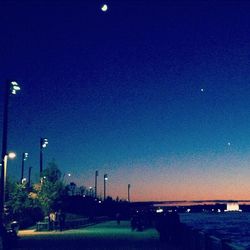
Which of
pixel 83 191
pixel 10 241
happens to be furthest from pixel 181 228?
pixel 83 191

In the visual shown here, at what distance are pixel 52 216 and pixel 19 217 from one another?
279cm

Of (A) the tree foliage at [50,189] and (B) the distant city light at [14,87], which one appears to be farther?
(A) the tree foliage at [50,189]

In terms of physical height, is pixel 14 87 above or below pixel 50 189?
above

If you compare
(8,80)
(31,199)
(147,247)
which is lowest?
(147,247)

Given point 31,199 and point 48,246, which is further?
point 31,199

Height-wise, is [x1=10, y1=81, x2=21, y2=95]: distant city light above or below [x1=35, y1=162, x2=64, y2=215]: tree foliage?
above

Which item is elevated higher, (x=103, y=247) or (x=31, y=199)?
(x=31, y=199)

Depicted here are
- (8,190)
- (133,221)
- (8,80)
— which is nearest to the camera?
(8,80)

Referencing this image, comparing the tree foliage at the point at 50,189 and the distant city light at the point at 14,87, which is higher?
the distant city light at the point at 14,87

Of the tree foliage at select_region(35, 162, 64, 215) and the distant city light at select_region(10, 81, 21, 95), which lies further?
the tree foliage at select_region(35, 162, 64, 215)

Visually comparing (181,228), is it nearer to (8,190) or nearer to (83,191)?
(8,190)

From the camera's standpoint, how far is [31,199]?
1977 inches

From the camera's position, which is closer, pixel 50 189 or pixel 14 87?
pixel 14 87

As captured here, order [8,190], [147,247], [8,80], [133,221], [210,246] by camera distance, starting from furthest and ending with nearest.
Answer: [8,190], [133,221], [8,80], [147,247], [210,246]
